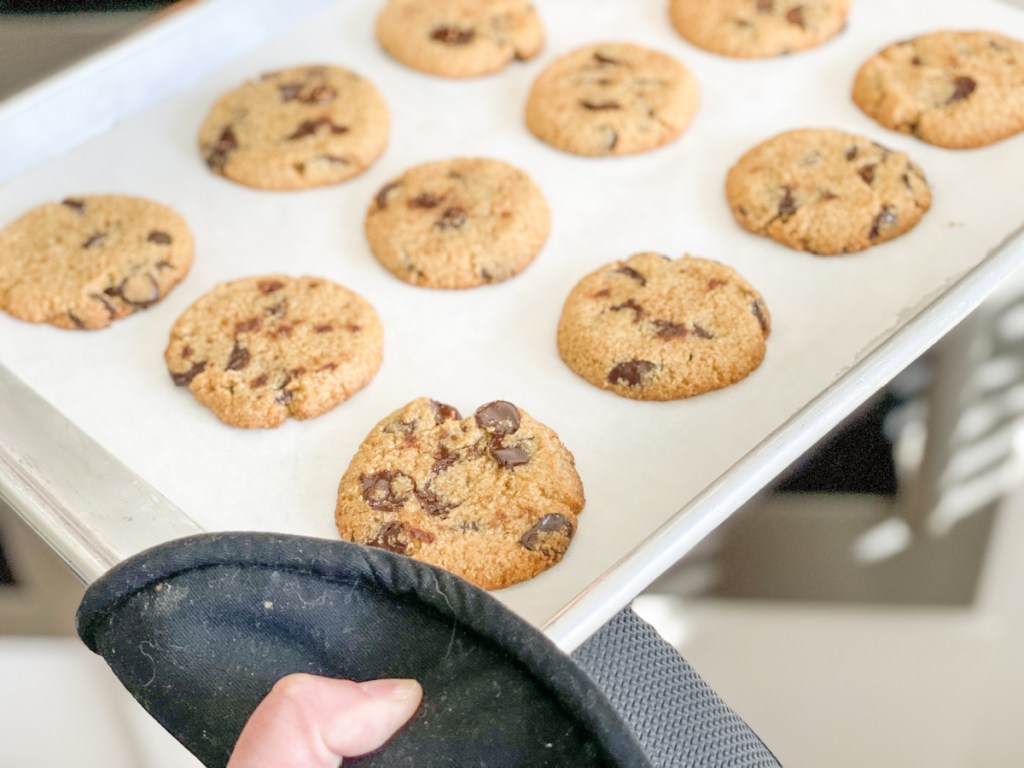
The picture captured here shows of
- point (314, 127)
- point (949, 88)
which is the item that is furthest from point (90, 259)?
point (949, 88)

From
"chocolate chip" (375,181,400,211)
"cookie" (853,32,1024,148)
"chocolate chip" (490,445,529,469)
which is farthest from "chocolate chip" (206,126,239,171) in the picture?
"cookie" (853,32,1024,148)

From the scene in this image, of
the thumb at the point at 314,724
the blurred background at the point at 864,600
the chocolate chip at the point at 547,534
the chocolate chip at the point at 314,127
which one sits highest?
the thumb at the point at 314,724

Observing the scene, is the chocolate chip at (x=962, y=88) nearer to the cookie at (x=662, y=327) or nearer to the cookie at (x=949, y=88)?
the cookie at (x=949, y=88)

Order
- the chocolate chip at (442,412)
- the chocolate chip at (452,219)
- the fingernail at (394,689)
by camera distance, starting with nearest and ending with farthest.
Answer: the fingernail at (394,689), the chocolate chip at (442,412), the chocolate chip at (452,219)

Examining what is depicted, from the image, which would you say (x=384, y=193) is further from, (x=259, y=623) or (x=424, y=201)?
(x=259, y=623)

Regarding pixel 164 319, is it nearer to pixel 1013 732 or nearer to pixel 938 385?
pixel 938 385

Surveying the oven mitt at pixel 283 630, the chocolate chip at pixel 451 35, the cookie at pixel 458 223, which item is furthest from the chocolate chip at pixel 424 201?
the oven mitt at pixel 283 630

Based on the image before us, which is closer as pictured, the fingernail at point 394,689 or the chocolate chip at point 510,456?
the fingernail at point 394,689

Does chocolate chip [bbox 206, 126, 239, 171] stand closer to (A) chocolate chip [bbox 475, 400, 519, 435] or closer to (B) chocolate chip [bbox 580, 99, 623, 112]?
(B) chocolate chip [bbox 580, 99, 623, 112]
